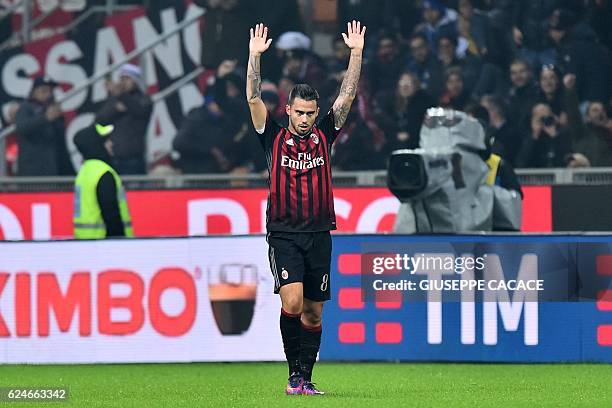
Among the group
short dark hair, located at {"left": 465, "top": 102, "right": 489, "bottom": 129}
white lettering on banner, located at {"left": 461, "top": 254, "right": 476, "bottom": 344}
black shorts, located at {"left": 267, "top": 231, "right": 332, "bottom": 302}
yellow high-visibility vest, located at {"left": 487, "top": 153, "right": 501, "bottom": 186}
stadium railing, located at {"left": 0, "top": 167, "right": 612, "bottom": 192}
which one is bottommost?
white lettering on banner, located at {"left": 461, "top": 254, "right": 476, "bottom": 344}

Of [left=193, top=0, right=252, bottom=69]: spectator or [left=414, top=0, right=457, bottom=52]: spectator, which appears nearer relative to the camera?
[left=414, top=0, right=457, bottom=52]: spectator

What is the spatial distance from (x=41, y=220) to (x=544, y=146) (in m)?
5.48

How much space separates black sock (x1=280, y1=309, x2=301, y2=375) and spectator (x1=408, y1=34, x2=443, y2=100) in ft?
23.9

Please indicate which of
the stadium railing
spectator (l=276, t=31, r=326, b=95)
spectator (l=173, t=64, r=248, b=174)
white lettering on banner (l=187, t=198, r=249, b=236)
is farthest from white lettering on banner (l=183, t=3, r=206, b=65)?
white lettering on banner (l=187, t=198, r=249, b=236)

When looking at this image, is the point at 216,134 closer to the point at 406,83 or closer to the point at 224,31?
the point at 224,31

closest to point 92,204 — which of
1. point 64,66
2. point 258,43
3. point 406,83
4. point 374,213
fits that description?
point 374,213

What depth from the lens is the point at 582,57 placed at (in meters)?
15.7

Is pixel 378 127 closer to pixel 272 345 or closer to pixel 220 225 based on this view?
pixel 220 225

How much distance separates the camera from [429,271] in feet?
38.3

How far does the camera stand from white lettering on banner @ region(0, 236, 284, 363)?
12.0 m

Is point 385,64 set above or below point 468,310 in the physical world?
above

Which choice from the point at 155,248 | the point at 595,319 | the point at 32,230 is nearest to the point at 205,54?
the point at 32,230

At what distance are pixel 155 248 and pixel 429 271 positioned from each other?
221cm

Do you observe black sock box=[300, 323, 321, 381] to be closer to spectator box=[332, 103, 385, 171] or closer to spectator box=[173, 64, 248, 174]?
spectator box=[332, 103, 385, 171]
